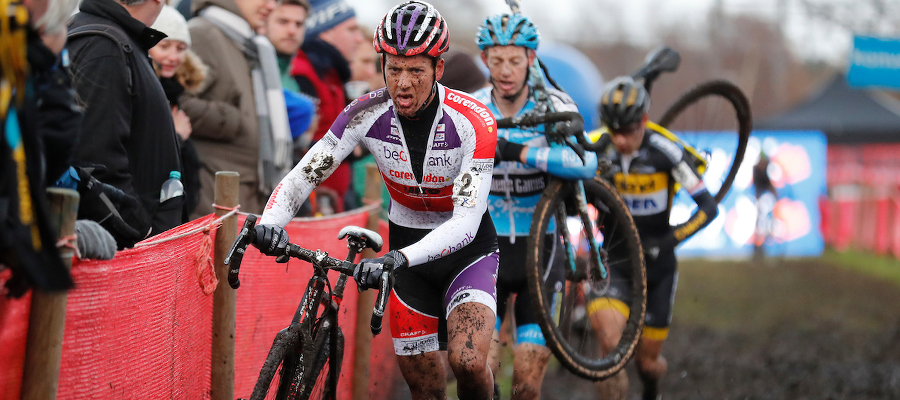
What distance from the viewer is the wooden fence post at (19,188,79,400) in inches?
118

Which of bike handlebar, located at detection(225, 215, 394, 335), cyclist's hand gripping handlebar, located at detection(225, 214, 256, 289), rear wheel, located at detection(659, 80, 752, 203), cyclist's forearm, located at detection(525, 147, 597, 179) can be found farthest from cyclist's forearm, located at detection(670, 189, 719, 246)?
cyclist's hand gripping handlebar, located at detection(225, 214, 256, 289)

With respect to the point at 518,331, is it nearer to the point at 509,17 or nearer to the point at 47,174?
the point at 509,17

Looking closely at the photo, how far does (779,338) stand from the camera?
12156mm

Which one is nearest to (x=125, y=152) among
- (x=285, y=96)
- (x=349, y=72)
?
(x=285, y=96)

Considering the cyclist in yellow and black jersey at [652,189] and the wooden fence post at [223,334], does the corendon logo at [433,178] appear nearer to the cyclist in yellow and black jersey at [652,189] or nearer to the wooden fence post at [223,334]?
the wooden fence post at [223,334]

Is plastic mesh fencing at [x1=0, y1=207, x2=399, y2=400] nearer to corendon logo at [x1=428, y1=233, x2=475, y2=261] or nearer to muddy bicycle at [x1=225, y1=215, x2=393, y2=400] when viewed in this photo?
muddy bicycle at [x1=225, y1=215, x2=393, y2=400]

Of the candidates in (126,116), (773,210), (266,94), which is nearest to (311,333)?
(126,116)

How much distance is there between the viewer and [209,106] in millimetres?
5809

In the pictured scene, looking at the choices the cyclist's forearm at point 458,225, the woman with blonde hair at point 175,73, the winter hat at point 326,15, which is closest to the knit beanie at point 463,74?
the winter hat at point 326,15

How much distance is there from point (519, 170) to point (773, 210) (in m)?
18.0

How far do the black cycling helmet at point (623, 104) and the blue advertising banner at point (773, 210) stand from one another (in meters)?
15.2

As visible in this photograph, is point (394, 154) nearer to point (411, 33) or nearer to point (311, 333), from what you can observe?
point (411, 33)

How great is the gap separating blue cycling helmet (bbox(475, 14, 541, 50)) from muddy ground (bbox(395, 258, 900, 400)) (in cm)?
351

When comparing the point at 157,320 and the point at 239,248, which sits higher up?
the point at 239,248
